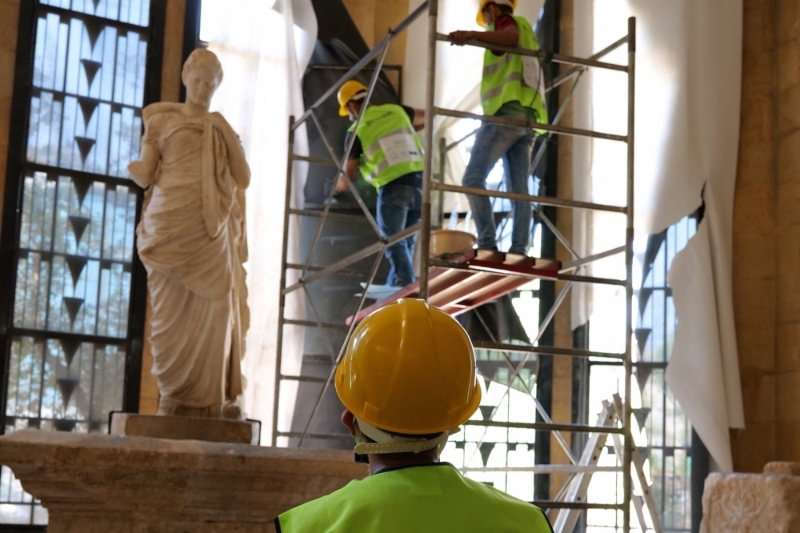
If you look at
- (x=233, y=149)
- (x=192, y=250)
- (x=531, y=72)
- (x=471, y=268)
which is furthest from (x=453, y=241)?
(x=192, y=250)

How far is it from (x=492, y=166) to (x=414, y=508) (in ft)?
15.0

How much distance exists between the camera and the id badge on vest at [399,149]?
690 centimetres

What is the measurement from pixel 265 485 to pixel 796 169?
606 centimetres

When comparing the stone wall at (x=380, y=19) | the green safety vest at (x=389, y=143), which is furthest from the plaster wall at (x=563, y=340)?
the green safety vest at (x=389, y=143)

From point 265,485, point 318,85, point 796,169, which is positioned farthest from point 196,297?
point 796,169

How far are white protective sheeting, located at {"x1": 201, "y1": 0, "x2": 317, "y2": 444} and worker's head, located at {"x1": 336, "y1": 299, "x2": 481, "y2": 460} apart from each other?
270 inches

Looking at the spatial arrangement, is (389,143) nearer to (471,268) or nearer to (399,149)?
(399,149)

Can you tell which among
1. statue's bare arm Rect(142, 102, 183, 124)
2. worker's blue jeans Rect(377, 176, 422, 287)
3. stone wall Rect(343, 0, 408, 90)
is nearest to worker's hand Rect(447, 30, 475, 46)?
statue's bare arm Rect(142, 102, 183, 124)

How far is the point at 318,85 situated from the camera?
9.50 metres

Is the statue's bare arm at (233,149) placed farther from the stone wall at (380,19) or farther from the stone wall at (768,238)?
the stone wall at (768,238)

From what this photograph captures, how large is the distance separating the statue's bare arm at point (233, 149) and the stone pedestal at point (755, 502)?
2807 mm

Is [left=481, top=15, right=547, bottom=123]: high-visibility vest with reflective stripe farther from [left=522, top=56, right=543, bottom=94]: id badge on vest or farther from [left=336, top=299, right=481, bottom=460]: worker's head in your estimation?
[left=336, top=299, right=481, bottom=460]: worker's head

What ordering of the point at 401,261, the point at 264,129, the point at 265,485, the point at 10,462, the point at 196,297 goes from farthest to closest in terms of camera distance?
the point at 264,129
the point at 401,261
the point at 196,297
the point at 265,485
the point at 10,462

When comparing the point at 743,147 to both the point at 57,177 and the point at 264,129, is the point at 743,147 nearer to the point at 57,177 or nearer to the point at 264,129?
the point at 264,129
